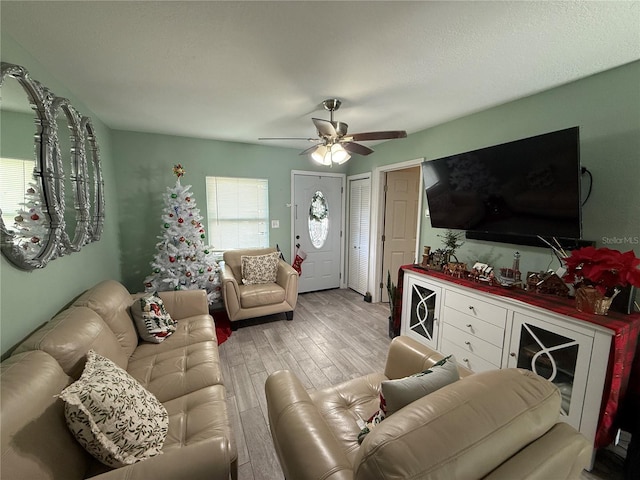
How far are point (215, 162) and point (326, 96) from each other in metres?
2.20

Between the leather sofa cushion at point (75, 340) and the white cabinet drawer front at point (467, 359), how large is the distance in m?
2.53

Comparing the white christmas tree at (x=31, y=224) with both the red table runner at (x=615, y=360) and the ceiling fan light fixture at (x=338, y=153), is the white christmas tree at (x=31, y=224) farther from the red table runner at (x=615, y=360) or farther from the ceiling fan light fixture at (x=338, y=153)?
the red table runner at (x=615, y=360)

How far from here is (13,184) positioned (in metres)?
1.29

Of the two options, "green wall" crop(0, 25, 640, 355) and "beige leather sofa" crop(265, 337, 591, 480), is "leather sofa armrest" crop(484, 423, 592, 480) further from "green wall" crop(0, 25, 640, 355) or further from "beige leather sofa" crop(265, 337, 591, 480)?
"green wall" crop(0, 25, 640, 355)

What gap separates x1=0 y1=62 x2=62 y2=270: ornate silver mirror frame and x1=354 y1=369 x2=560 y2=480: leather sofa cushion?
5.98 ft

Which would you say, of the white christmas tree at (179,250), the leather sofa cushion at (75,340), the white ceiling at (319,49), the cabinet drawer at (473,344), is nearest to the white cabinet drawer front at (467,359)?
the cabinet drawer at (473,344)

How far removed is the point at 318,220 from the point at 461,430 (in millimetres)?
3907

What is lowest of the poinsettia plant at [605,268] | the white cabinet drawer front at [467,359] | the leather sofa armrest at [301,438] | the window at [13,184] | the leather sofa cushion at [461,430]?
the white cabinet drawer front at [467,359]

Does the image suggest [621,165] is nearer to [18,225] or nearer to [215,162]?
[18,225]

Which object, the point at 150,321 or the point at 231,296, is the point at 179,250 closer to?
the point at 231,296

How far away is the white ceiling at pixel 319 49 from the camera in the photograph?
123 cm

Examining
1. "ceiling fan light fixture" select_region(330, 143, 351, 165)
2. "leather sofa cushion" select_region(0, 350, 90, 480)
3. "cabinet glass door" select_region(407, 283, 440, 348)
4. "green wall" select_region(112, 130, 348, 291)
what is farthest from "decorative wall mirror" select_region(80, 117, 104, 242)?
"cabinet glass door" select_region(407, 283, 440, 348)

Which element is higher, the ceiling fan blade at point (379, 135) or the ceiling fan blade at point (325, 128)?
the ceiling fan blade at point (325, 128)

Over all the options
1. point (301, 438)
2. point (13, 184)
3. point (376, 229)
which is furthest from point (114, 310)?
point (376, 229)
